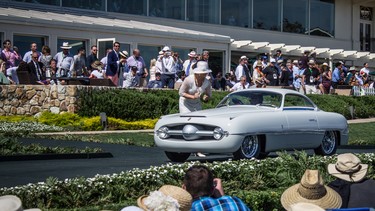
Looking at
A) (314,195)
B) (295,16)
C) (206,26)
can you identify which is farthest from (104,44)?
(314,195)

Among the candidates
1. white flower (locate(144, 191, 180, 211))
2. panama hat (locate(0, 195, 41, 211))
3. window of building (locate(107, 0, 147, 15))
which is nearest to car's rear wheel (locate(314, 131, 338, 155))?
white flower (locate(144, 191, 180, 211))

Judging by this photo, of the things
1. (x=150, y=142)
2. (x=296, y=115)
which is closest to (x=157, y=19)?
(x=150, y=142)

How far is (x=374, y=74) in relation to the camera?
4669cm

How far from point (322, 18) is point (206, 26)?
37.7ft

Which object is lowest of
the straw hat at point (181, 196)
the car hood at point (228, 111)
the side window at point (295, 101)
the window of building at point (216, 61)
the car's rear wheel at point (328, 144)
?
the car's rear wheel at point (328, 144)

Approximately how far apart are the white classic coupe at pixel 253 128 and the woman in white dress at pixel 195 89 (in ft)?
1.53

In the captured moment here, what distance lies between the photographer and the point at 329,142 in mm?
17766

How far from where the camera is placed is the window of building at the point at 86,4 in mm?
34000

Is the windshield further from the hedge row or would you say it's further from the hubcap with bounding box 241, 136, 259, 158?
the hedge row

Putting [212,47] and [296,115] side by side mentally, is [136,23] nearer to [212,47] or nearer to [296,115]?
[212,47]

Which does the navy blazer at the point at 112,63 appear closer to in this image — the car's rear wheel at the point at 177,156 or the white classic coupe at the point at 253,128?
the white classic coupe at the point at 253,128

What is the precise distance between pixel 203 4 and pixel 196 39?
574 cm

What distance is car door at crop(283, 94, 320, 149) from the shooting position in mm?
16484

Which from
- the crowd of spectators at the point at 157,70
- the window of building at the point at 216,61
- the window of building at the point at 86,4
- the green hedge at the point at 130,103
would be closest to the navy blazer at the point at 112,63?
the crowd of spectators at the point at 157,70
